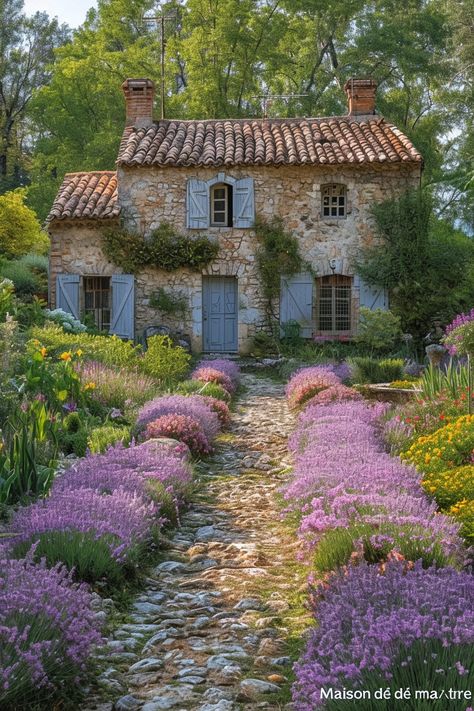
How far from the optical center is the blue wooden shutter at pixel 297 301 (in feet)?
61.2

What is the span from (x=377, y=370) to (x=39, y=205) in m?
18.0

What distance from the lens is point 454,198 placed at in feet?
95.3

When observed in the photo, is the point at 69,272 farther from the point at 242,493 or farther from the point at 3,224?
the point at 242,493

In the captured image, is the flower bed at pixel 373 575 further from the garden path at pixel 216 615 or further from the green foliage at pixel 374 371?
the green foliage at pixel 374 371

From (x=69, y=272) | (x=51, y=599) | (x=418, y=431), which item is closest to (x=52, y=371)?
(x=418, y=431)

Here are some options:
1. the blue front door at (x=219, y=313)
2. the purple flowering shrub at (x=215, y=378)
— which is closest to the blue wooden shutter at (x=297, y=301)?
the blue front door at (x=219, y=313)

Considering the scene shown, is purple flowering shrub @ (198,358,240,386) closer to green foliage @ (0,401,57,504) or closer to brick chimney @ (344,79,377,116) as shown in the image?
green foliage @ (0,401,57,504)

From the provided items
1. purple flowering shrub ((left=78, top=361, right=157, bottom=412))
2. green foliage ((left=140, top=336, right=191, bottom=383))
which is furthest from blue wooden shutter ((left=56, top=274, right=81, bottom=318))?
purple flowering shrub ((left=78, top=361, right=157, bottom=412))

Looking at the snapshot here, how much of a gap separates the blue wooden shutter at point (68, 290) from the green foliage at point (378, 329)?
656 centimetres

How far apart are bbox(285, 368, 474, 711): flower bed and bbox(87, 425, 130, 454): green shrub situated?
68.5 inches

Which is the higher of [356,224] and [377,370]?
[356,224]

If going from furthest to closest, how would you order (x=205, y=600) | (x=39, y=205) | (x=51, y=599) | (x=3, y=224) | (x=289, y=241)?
(x=39, y=205) → (x=3, y=224) → (x=289, y=241) → (x=205, y=600) → (x=51, y=599)

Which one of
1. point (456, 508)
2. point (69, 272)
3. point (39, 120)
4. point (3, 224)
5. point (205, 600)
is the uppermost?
point (39, 120)

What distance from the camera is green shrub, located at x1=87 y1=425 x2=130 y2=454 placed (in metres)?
7.28
